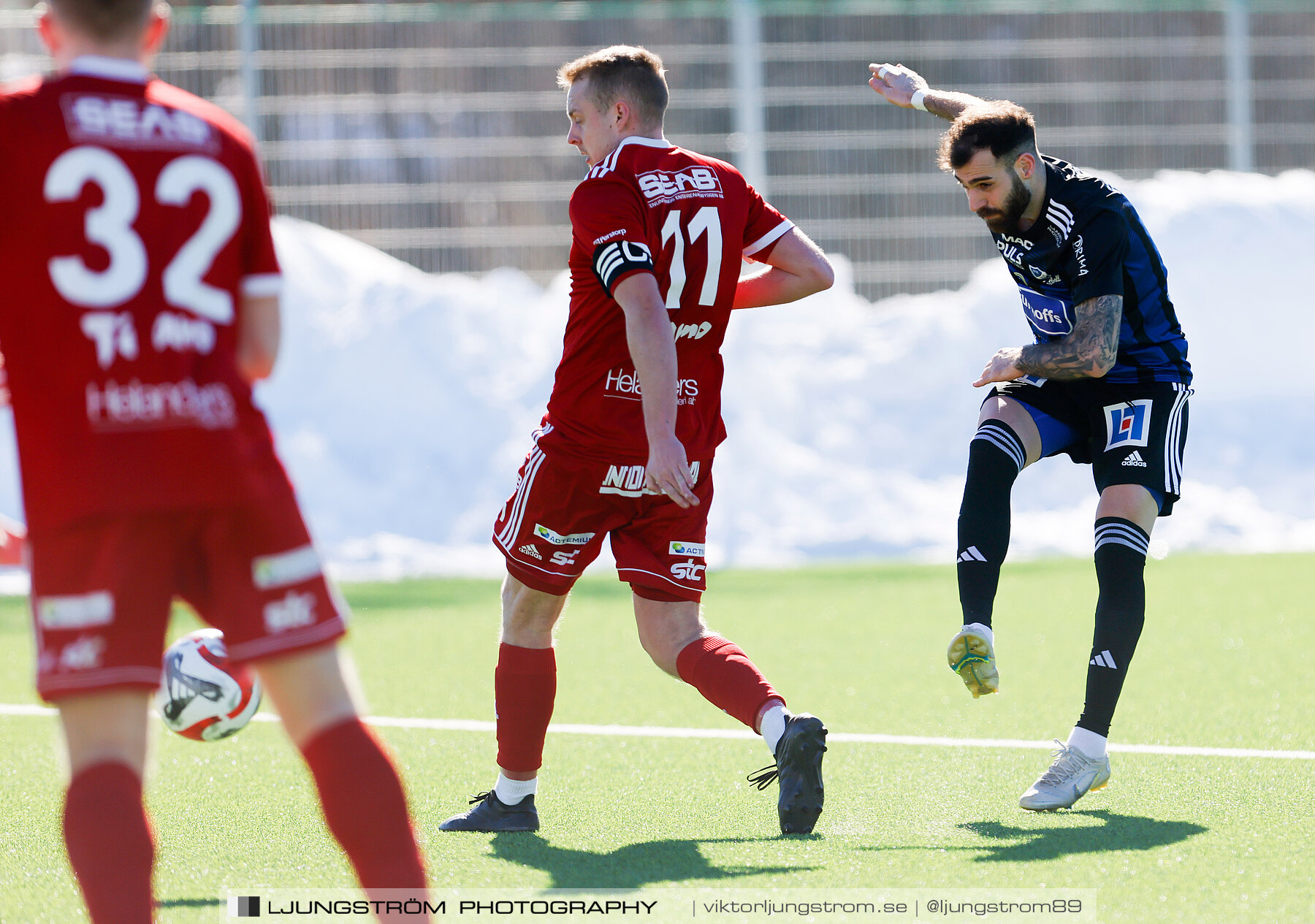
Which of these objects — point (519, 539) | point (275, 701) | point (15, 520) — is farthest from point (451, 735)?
point (15, 520)

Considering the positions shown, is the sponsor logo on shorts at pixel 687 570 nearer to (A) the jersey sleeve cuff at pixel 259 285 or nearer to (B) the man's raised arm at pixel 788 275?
(B) the man's raised arm at pixel 788 275

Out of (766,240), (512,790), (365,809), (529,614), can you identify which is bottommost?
(512,790)

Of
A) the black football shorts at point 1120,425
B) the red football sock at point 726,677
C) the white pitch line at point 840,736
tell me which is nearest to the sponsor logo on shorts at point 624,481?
the red football sock at point 726,677

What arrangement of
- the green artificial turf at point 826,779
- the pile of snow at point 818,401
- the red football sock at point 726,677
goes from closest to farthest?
the green artificial turf at point 826,779, the red football sock at point 726,677, the pile of snow at point 818,401

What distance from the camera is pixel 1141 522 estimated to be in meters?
4.03

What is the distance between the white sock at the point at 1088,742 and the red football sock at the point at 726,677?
2.57ft

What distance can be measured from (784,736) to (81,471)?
6.07 ft

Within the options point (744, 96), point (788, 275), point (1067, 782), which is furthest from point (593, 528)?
point (744, 96)

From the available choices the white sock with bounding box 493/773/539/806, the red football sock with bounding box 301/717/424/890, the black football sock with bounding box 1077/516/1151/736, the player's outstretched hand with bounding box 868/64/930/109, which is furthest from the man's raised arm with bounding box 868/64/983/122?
the red football sock with bounding box 301/717/424/890

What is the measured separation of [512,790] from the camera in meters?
3.77

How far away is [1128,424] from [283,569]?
8.47ft

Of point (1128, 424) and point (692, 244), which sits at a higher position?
point (692, 244)

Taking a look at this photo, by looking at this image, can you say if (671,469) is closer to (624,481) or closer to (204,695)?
(624,481)

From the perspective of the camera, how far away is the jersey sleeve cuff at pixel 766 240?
4.02 metres
